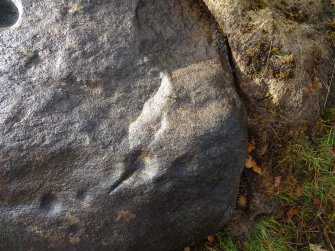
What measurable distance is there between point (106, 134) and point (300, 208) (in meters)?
1.46

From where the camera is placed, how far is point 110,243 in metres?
2.84

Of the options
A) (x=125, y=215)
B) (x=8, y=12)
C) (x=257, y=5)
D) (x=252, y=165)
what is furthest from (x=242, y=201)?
(x=8, y=12)

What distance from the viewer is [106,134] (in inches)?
109

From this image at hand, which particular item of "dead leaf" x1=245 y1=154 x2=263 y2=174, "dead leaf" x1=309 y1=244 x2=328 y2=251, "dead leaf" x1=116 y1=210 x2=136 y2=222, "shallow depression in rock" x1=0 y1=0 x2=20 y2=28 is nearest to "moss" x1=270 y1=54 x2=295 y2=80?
"dead leaf" x1=245 y1=154 x2=263 y2=174

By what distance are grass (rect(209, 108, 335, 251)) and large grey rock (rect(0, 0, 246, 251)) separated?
40cm

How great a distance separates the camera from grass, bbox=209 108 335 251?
3270mm

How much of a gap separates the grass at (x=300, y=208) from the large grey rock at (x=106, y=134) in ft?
1.32

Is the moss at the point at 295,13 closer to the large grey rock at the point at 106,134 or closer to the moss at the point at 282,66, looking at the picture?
the moss at the point at 282,66

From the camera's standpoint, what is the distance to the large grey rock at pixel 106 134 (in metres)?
2.74

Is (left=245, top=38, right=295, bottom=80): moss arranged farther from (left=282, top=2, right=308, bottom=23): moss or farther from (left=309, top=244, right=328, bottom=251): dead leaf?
(left=309, top=244, right=328, bottom=251): dead leaf

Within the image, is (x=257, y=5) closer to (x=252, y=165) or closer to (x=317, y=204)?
(x=252, y=165)

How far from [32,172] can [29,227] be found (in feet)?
1.04

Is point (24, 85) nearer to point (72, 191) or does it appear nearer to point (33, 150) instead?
point (33, 150)

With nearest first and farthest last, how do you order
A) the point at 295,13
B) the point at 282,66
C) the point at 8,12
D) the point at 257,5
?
1. the point at 8,12
2. the point at 282,66
3. the point at 257,5
4. the point at 295,13
